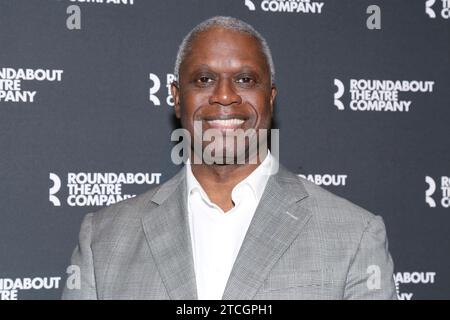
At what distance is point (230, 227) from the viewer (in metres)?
1.53

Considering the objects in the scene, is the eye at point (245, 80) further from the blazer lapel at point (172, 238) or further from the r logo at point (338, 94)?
the r logo at point (338, 94)

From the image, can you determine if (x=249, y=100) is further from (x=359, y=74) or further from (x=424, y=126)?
(x=424, y=126)

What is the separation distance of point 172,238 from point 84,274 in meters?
0.24

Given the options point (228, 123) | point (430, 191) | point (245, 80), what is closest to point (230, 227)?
point (228, 123)

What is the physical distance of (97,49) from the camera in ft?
6.88

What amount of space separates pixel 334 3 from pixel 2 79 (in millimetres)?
1185

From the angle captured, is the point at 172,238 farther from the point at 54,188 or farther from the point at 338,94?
the point at 338,94

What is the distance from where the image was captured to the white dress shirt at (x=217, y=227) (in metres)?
1.48

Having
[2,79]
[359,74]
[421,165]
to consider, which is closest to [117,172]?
[2,79]

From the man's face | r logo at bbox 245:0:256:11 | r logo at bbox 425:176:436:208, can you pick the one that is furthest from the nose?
r logo at bbox 425:176:436:208

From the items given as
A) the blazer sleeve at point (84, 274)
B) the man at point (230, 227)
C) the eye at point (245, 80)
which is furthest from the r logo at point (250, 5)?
the blazer sleeve at point (84, 274)

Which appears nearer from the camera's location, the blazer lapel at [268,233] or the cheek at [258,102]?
the blazer lapel at [268,233]

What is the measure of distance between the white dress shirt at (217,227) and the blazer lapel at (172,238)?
0.03 m

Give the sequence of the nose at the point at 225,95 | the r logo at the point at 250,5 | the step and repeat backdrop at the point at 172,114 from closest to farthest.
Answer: the nose at the point at 225,95 → the step and repeat backdrop at the point at 172,114 → the r logo at the point at 250,5
